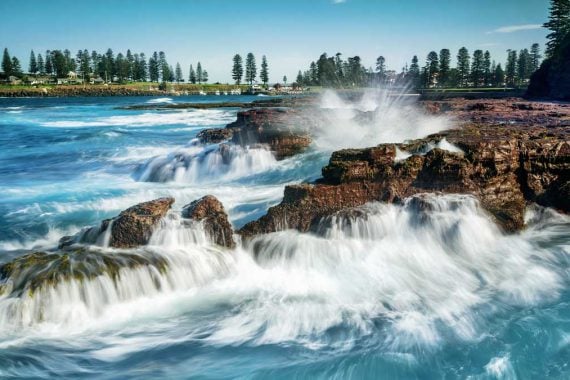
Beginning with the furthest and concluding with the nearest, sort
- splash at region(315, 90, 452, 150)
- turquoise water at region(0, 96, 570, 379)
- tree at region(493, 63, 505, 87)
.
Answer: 1. tree at region(493, 63, 505, 87)
2. splash at region(315, 90, 452, 150)
3. turquoise water at region(0, 96, 570, 379)

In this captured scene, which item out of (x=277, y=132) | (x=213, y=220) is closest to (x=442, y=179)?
(x=213, y=220)

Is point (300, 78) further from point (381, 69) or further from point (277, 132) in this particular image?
point (277, 132)

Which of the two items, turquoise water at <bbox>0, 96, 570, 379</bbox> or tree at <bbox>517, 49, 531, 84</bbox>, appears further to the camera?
tree at <bbox>517, 49, 531, 84</bbox>

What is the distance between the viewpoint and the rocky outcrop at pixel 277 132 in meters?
19.1

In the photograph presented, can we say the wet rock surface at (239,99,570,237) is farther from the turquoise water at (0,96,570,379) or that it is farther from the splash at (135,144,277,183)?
the splash at (135,144,277,183)

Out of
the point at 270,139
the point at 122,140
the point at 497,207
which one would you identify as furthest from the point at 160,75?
the point at 497,207

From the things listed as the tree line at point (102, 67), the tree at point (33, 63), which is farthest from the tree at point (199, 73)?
the tree at point (33, 63)

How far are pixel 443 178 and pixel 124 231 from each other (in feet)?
25.0

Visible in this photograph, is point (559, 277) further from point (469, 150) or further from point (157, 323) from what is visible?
point (157, 323)

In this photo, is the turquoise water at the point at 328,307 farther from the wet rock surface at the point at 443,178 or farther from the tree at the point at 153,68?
the tree at the point at 153,68

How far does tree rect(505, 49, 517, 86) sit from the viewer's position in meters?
106

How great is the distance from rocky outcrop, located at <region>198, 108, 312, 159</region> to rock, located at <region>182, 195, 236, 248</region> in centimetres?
912

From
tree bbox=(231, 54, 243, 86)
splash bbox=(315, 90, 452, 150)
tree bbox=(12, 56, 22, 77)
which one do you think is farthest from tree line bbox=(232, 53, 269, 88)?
splash bbox=(315, 90, 452, 150)

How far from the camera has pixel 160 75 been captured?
166 metres
